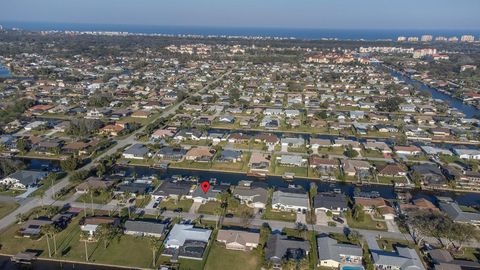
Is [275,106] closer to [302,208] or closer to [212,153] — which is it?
[212,153]

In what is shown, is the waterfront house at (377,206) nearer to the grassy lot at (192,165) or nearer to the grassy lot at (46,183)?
the grassy lot at (192,165)

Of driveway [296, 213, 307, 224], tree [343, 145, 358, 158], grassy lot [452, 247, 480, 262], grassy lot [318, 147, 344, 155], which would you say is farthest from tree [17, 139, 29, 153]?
grassy lot [452, 247, 480, 262]

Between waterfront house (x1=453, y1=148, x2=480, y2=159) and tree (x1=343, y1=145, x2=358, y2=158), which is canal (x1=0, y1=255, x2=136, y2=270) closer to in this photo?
tree (x1=343, y1=145, x2=358, y2=158)

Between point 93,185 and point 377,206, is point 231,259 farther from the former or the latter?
point 93,185

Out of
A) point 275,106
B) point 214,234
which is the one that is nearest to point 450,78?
point 275,106

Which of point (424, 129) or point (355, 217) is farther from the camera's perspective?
point (424, 129)

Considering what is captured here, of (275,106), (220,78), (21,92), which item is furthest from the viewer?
(220,78)

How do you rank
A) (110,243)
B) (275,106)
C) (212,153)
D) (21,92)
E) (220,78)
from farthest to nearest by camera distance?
(220,78) → (21,92) → (275,106) → (212,153) → (110,243)

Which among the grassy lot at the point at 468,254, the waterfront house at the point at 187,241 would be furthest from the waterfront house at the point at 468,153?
the waterfront house at the point at 187,241
